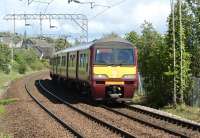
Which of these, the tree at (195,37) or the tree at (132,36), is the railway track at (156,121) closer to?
the tree at (195,37)

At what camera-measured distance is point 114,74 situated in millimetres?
24125

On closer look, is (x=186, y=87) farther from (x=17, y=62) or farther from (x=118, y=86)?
(x=17, y=62)

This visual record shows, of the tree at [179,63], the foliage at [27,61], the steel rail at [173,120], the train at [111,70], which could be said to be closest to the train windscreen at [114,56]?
the train at [111,70]

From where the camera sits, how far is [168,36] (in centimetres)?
2395

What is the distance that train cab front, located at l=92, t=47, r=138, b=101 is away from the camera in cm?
2397

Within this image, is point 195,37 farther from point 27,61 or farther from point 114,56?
point 27,61

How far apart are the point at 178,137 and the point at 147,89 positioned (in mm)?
11826

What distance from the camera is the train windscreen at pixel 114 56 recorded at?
24.4 metres

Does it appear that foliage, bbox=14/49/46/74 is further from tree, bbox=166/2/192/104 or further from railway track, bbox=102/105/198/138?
railway track, bbox=102/105/198/138

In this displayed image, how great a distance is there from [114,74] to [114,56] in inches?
34.2

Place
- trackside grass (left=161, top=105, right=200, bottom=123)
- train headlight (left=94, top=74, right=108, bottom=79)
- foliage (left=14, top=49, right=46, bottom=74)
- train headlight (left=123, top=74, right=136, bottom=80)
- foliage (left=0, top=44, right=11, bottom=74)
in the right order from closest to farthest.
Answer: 1. trackside grass (left=161, top=105, right=200, bottom=123)
2. train headlight (left=94, top=74, right=108, bottom=79)
3. train headlight (left=123, top=74, right=136, bottom=80)
4. foliage (left=0, top=44, right=11, bottom=74)
5. foliage (left=14, top=49, right=46, bottom=74)

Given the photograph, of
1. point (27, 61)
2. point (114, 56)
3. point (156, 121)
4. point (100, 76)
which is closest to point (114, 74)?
point (100, 76)

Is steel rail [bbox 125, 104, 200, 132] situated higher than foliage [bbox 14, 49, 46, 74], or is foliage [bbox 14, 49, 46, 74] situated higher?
foliage [bbox 14, 49, 46, 74]

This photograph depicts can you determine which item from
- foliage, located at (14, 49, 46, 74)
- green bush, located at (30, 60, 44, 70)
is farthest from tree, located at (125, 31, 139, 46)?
green bush, located at (30, 60, 44, 70)
